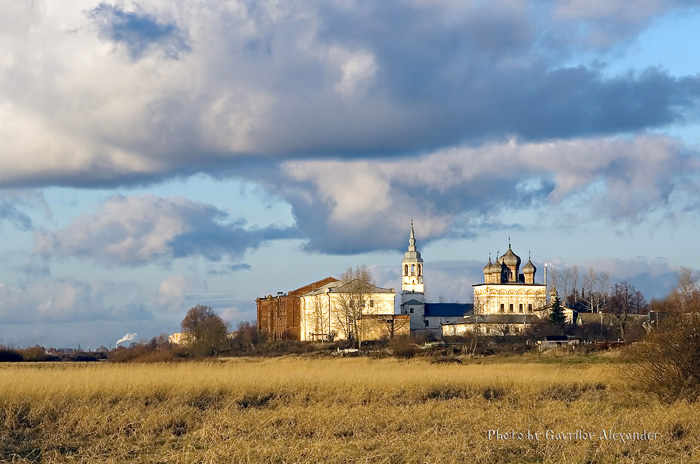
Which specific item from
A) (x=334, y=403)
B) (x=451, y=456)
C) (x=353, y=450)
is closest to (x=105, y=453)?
(x=353, y=450)

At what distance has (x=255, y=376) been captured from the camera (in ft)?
104

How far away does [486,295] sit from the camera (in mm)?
127188

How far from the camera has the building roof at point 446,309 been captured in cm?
12575

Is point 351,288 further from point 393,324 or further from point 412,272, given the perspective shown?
point 412,272

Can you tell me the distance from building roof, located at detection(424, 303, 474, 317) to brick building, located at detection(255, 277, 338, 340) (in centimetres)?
1539

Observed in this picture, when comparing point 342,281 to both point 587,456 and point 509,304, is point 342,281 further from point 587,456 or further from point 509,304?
point 587,456

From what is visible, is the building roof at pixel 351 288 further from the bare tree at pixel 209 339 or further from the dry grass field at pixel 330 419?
the dry grass field at pixel 330 419

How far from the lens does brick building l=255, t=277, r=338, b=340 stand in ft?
368

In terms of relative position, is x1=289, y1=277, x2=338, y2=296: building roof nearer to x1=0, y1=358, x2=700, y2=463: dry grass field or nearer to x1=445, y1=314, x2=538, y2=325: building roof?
x1=445, y1=314, x2=538, y2=325: building roof

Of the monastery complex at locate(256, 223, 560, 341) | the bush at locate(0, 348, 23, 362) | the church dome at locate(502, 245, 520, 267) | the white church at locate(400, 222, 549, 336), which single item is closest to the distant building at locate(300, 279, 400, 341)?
the monastery complex at locate(256, 223, 560, 341)

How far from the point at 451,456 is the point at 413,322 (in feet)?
350

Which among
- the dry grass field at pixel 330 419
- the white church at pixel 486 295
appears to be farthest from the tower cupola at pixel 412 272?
the dry grass field at pixel 330 419

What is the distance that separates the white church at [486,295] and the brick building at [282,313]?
45.9 ft

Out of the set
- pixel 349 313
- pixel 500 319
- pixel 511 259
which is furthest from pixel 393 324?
pixel 511 259
